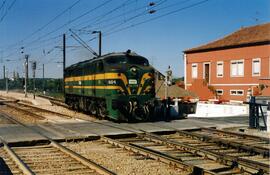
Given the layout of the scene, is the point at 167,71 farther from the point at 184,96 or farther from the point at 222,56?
the point at 222,56

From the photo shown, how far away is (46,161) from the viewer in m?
10.1

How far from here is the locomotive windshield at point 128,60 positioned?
1942cm

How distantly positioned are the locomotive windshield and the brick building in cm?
1491

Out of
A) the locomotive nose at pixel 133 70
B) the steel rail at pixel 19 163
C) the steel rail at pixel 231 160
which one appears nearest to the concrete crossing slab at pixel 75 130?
the steel rail at pixel 19 163

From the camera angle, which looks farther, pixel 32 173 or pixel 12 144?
pixel 12 144

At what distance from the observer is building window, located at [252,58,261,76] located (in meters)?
34.4

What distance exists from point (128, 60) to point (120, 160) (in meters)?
10.1

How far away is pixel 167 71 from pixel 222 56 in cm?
1762

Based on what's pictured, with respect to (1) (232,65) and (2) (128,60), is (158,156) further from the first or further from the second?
(1) (232,65)

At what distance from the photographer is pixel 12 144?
12.6 m

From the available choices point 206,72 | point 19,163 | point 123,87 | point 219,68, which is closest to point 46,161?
point 19,163

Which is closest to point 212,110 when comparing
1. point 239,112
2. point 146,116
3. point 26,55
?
point 239,112

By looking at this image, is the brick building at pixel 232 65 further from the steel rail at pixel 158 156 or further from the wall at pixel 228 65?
the steel rail at pixel 158 156

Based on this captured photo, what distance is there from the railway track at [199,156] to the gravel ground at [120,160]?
0.80ft
